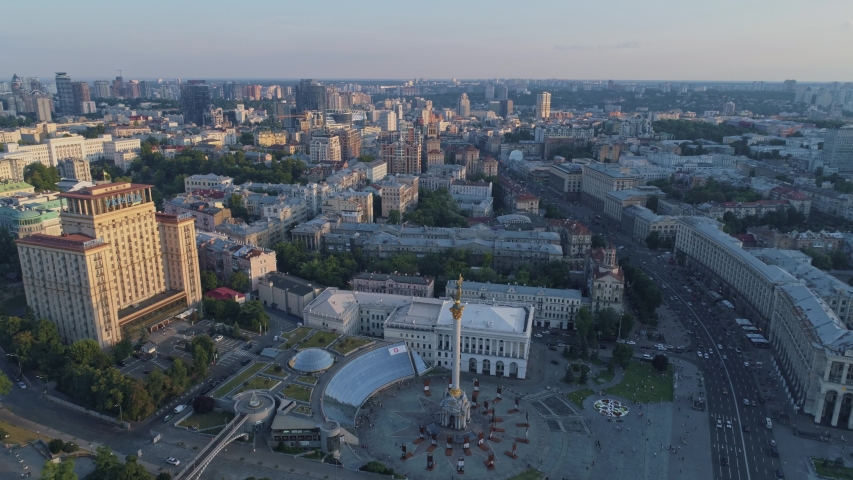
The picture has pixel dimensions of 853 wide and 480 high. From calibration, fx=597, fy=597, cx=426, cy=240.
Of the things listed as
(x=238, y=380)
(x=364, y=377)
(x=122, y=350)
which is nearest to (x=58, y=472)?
(x=238, y=380)

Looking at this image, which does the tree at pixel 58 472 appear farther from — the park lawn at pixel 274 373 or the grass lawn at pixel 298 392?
the park lawn at pixel 274 373

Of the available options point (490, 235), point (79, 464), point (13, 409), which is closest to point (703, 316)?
point (490, 235)

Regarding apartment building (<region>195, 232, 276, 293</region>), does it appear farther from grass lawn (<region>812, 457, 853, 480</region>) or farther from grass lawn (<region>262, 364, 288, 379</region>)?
grass lawn (<region>812, 457, 853, 480</region>)

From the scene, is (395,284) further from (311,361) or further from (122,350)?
(122,350)

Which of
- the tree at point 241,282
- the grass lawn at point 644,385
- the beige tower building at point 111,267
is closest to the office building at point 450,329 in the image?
the grass lawn at point 644,385

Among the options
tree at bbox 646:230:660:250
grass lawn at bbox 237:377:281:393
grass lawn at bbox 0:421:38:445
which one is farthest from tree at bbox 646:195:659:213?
grass lawn at bbox 0:421:38:445

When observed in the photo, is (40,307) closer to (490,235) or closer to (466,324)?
(466,324)
